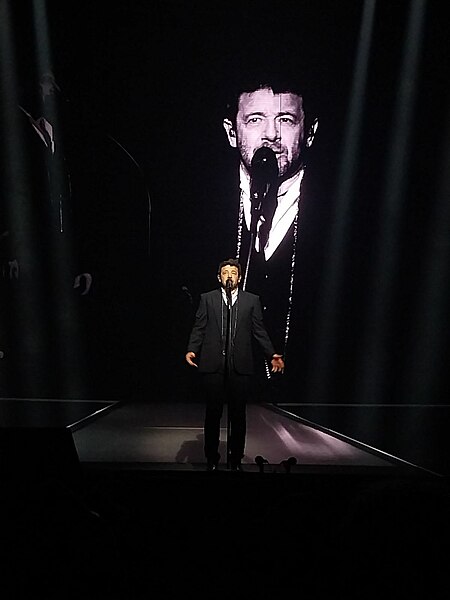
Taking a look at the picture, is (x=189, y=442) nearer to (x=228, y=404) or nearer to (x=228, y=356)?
(x=228, y=404)

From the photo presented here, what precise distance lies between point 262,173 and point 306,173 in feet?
1.42

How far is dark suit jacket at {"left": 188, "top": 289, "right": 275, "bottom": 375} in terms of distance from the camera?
3.97 meters

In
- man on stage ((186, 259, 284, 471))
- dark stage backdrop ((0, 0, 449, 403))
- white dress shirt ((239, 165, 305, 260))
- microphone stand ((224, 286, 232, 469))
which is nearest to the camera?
microphone stand ((224, 286, 232, 469))

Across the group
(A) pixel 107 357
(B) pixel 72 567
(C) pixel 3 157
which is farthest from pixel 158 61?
(B) pixel 72 567

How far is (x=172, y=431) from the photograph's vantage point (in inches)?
205

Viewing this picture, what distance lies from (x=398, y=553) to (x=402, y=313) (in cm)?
557

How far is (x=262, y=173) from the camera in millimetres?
6395

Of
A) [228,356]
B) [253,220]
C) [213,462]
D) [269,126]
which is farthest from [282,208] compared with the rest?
[213,462]

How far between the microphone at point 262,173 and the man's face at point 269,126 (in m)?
0.04

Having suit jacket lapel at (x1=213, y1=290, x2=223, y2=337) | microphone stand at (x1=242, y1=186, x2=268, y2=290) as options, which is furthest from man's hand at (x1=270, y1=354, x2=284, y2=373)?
microphone stand at (x1=242, y1=186, x2=268, y2=290)

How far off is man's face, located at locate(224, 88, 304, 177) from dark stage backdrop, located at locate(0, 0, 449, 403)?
15 centimetres

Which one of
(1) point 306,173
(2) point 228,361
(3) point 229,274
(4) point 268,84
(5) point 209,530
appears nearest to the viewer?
(5) point 209,530

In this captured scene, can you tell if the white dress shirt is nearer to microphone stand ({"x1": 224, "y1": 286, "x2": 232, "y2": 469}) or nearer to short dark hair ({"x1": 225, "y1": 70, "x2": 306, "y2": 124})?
short dark hair ({"x1": 225, "y1": 70, "x2": 306, "y2": 124})

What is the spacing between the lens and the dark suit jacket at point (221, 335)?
397cm
